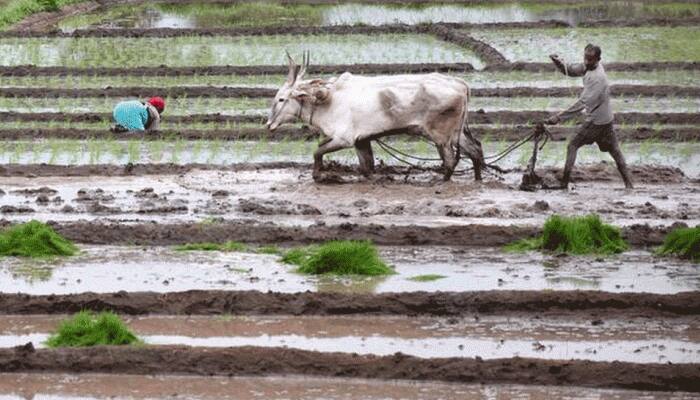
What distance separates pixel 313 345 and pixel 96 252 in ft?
9.69

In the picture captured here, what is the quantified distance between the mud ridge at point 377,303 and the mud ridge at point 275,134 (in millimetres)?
6439

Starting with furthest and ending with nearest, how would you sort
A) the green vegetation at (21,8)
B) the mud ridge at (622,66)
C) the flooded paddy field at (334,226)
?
1. the green vegetation at (21,8)
2. the mud ridge at (622,66)
3. the flooded paddy field at (334,226)

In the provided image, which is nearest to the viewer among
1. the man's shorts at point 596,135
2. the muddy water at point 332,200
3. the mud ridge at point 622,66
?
the muddy water at point 332,200

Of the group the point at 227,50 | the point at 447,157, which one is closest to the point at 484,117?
the point at 447,157

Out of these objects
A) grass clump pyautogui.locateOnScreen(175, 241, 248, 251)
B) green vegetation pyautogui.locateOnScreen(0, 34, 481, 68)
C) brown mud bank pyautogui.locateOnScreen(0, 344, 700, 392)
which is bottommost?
grass clump pyautogui.locateOnScreen(175, 241, 248, 251)

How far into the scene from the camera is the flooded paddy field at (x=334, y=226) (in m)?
7.20

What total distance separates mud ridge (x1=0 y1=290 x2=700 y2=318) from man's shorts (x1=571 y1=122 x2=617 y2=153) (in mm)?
3748

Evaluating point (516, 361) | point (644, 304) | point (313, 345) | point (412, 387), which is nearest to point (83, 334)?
point (313, 345)

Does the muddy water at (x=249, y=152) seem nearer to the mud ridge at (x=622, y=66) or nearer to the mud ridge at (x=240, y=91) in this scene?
the mud ridge at (x=240, y=91)

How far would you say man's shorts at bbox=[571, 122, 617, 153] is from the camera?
1198 centimetres

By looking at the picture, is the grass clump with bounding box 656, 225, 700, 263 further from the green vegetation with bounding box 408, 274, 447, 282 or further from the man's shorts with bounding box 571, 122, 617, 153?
the man's shorts with bounding box 571, 122, 617, 153

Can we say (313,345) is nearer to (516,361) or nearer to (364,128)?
(516,361)

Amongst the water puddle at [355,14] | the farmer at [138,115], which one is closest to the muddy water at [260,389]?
the farmer at [138,115]

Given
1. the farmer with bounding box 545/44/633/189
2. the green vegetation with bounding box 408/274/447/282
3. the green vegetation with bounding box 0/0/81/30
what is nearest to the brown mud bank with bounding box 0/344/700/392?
the green vegetation with bounding box 408/274/447/282
